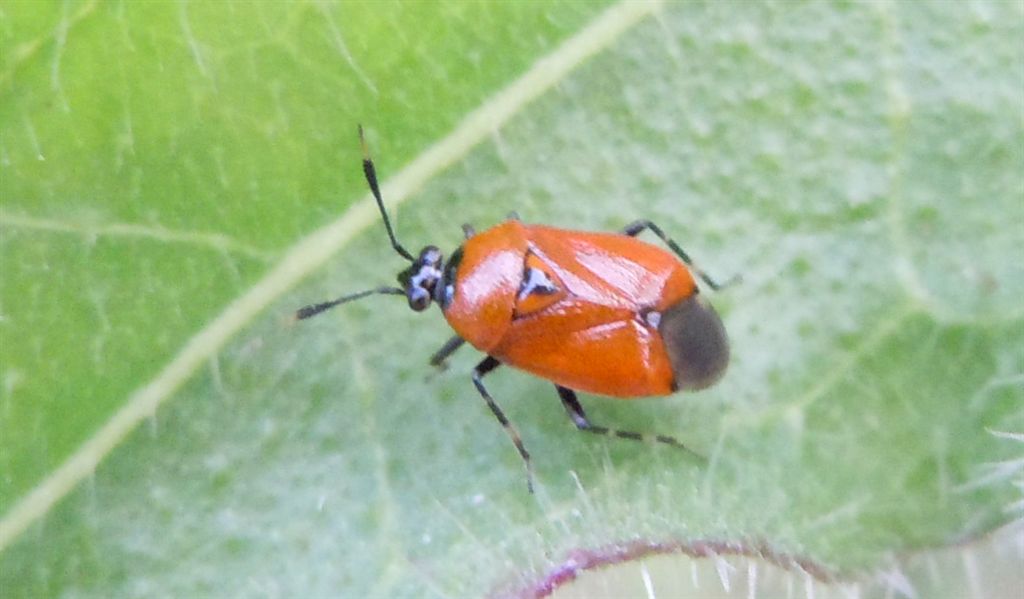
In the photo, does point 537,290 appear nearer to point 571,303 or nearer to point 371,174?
point 571,303

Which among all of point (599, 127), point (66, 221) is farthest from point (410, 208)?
point (66, 221)

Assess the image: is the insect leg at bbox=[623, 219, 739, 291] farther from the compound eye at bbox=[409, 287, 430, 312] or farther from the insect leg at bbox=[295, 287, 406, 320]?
the insect leg at bbox=[295, 287, 406, 320]

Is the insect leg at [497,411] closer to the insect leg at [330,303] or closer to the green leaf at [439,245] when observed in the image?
the green leaf at [439,245]

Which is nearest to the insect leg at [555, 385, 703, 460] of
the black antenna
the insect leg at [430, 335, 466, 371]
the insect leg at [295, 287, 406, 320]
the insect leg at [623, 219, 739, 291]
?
the insect leg at [430, 335, 466, 371]

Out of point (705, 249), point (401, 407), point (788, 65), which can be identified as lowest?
point (401, 407)

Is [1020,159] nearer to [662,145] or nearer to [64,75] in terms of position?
[662,145]

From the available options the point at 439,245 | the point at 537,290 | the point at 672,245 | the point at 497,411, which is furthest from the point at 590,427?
the point at 439,245

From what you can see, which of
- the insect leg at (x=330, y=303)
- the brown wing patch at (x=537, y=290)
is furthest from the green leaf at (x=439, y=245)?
the brown wing patch at (x=537, y=290)
